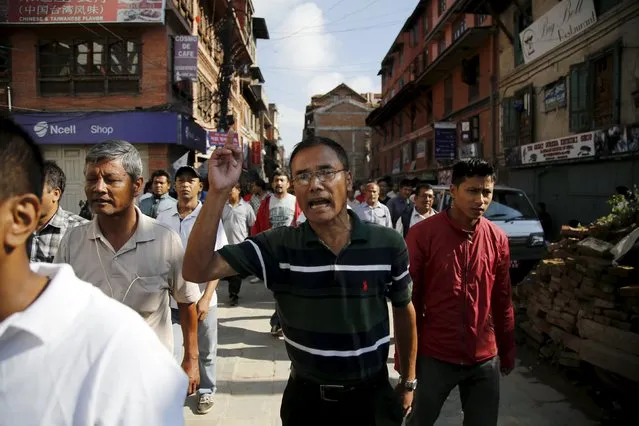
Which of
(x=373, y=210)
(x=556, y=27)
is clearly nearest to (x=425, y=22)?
(x=556, y=27)

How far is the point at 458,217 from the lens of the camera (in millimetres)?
3010

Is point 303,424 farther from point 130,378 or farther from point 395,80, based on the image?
point 395,80

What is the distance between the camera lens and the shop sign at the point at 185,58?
1644 centimetres

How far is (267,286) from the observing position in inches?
86.4

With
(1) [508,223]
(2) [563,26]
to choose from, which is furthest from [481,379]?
(2) [563,26]

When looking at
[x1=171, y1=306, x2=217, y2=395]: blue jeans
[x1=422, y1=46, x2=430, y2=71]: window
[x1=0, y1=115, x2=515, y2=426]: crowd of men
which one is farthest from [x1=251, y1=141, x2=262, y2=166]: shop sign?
[x1=0, y1=115, x2=515, y2=426]: crowd of men

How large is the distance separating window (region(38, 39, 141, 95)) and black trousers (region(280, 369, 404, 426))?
16.1 metres

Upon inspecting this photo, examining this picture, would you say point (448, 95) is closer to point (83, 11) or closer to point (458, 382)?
point (83, 11)

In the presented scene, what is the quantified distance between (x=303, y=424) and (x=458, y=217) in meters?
1.50

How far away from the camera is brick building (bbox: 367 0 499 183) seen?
20.3 metres

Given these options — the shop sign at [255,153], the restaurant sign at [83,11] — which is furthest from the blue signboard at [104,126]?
the shop sign at [255,153]

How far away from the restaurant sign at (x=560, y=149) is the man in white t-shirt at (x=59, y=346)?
45.0 ft

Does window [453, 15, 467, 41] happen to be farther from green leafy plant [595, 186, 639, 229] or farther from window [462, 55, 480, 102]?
green leafy plant [595, 186, 639, 229]

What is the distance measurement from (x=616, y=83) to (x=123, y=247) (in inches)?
483
